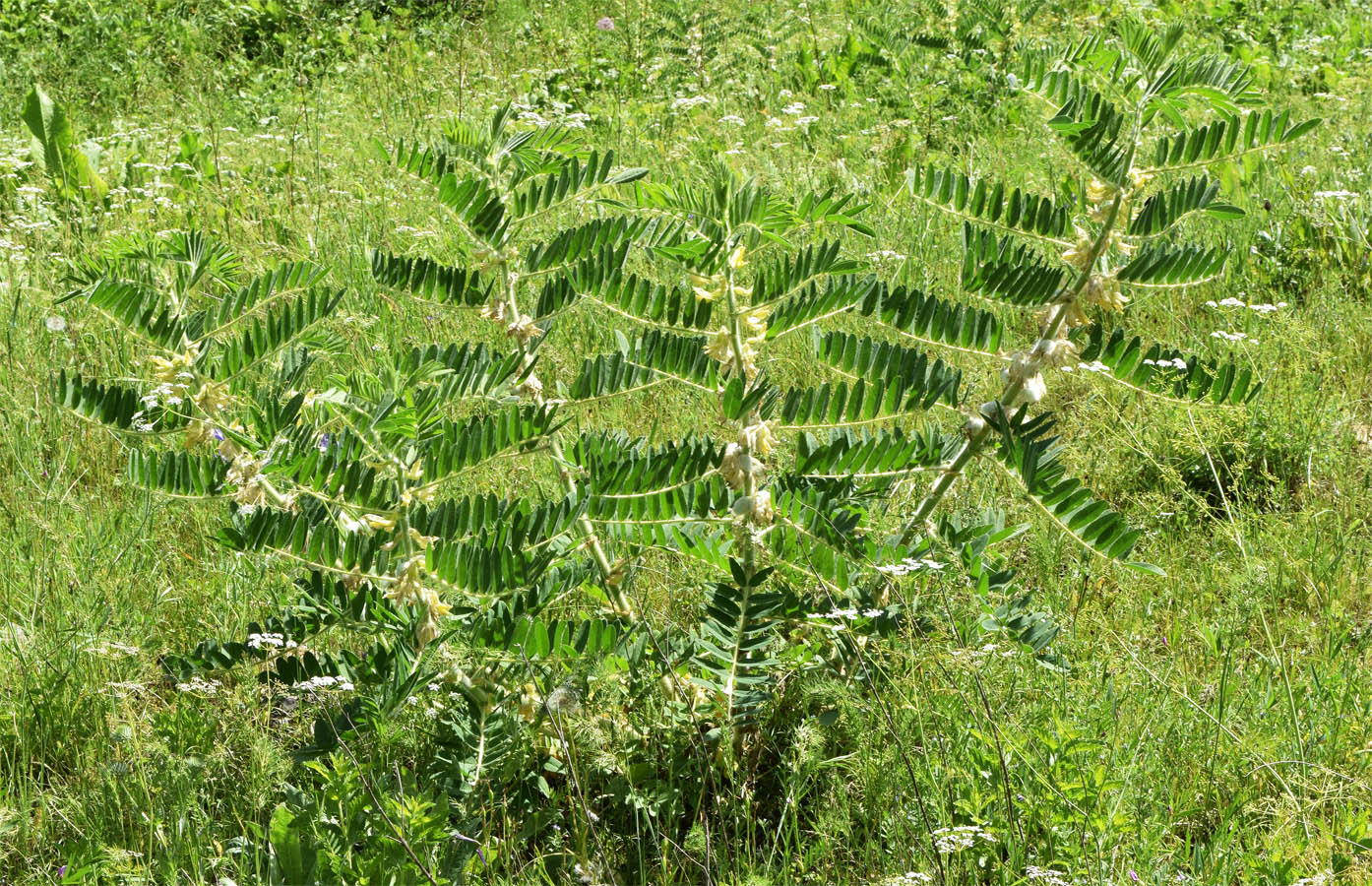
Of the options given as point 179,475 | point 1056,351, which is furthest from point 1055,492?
point 179,475

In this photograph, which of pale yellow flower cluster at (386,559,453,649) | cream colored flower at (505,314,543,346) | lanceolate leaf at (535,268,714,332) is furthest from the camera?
cream colored flower at (505,314,543,346)

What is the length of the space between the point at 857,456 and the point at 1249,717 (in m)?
0.86

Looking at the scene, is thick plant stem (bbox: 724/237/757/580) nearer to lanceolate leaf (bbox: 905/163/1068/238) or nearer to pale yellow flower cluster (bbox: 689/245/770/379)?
pale yellow flower cluster (bbox: 689/245/770/379)

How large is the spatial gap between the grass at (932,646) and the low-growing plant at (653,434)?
105mm

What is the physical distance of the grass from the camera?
180 cm

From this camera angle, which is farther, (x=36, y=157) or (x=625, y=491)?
(x=36, y=157)

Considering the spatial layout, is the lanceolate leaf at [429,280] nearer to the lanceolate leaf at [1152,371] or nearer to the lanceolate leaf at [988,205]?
the lanceolate leaf at [988,205]

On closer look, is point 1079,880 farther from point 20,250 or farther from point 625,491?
point 20,250

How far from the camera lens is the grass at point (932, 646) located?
1.80 metres

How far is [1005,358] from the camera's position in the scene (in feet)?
5.94

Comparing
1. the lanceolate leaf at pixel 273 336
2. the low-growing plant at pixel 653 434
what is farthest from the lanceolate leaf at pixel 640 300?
the lanceolate leaf at pixel 273 336

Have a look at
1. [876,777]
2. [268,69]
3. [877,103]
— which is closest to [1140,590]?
[876,777]

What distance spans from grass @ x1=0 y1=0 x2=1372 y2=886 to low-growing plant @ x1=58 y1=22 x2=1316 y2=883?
0.11 m

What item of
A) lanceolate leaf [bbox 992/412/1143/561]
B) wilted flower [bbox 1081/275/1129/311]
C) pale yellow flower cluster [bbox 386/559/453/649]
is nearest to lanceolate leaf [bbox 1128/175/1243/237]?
wilted flower [bbox 1081/275/1129/311]
